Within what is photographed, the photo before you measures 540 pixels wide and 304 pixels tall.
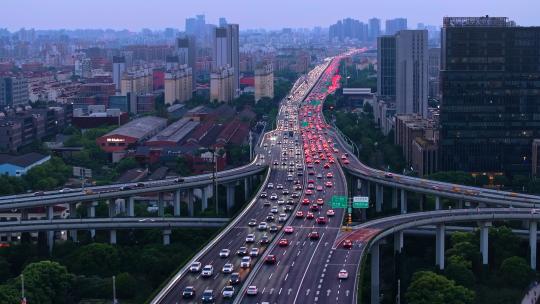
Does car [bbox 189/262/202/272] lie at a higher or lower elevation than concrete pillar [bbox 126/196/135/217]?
higher

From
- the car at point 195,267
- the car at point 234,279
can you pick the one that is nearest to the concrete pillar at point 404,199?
the car at point 195,267

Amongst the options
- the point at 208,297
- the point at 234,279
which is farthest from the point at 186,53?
the point at 208,297

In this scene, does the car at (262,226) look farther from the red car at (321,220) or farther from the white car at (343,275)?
the white car at (343,275)

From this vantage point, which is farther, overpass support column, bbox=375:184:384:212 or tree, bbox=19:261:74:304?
overpass support column, bbox=375:184:384:212

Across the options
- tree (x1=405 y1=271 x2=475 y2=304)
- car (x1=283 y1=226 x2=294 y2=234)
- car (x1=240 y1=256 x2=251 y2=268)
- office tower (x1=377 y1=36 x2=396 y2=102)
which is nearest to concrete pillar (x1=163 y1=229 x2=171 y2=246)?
car (x1=283 y1=226 x2=294 y2=234)

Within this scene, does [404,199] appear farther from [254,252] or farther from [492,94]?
[254,252]

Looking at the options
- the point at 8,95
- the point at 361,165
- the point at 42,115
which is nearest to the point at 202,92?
the point at 8,95

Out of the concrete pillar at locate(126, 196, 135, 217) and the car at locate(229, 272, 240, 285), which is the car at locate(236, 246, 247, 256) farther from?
the concrete pillar at locate(126, 196, 135, 217)
